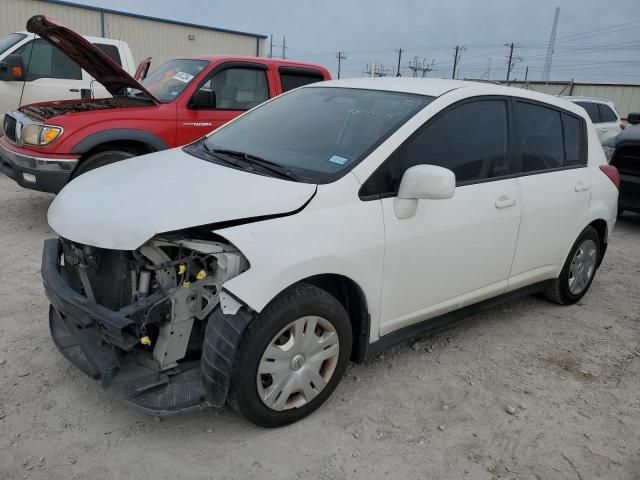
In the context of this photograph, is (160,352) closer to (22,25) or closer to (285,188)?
(285,188)

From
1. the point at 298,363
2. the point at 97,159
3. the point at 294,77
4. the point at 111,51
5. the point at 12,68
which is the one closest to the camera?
the point at 298,363

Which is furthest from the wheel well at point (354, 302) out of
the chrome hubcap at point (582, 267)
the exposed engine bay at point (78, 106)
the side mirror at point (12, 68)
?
the side mirror at point (12, 68)

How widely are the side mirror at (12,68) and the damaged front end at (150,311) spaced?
5.80 metres

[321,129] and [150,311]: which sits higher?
[321,129]

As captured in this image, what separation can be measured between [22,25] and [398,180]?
1755 cm

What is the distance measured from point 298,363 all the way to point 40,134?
13.4 feet

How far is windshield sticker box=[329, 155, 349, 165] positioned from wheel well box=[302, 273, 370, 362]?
0.62 meters

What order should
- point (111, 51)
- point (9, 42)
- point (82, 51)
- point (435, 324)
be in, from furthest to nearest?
point (111, 51)
point (9, 42)
point (82, 51)
point (435, 324)

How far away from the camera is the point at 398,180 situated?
299 cm

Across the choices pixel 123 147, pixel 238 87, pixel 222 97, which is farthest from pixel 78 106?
pixel 238 87

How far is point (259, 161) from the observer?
312 cm

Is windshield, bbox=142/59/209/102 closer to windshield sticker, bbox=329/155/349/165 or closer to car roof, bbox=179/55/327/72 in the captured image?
car roof, bbox=179/55/327/72

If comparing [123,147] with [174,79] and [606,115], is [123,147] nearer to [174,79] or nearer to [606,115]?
[174,79]

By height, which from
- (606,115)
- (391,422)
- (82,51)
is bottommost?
(391,422)
